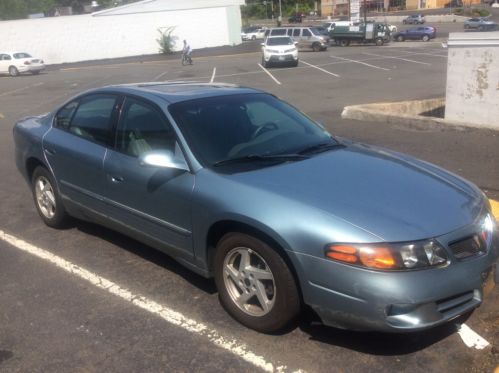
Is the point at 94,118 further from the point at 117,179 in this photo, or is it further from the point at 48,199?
the point at 48,199

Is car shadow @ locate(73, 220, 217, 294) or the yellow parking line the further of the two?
the yellow parking line

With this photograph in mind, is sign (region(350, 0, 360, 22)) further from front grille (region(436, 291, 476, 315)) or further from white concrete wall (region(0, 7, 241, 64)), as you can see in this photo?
front grille (region(436, 291, 476, 315))

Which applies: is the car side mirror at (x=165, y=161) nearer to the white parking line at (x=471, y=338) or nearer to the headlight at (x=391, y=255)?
the headlight at (x=391, y=255)

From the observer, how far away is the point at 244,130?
4.35m

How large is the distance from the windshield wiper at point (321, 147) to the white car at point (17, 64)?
121 ft

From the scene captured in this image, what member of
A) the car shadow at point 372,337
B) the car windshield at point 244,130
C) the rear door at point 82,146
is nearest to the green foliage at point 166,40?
the rear door at point 82,146

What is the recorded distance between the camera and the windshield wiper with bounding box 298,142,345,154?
4293mm

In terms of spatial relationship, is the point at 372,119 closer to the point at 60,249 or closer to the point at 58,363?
the point at 60,249

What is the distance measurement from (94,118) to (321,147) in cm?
207

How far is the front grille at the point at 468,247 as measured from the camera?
3234mm

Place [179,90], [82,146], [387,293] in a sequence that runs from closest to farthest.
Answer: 1. [387,293]
2. [179,90]
3. [82,146]

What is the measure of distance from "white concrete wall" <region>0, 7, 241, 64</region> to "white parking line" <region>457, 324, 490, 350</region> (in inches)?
1934

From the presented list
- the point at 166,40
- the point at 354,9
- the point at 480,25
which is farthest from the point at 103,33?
the point at 480,25

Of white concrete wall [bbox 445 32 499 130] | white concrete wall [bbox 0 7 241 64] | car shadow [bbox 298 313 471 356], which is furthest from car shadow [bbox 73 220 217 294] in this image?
white concrete wall [bbox 0 7 241 64]
